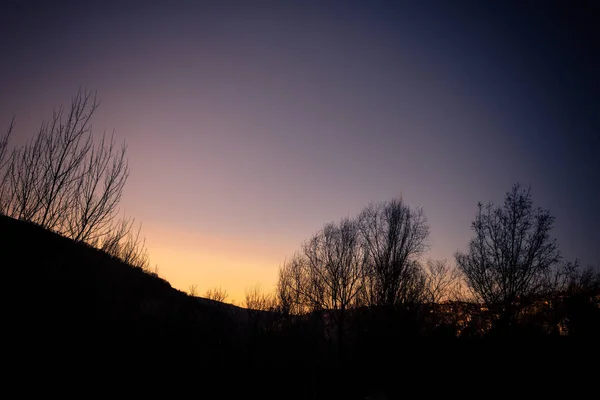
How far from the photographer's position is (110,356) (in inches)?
130

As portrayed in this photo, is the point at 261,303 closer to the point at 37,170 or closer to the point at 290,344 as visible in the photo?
the point at 290,344

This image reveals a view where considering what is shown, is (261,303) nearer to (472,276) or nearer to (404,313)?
(404,313)

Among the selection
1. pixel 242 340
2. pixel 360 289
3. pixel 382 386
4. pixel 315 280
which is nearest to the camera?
pixel 242 340

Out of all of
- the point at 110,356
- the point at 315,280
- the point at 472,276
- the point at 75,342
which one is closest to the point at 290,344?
the point at 110,356

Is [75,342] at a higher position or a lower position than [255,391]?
higher

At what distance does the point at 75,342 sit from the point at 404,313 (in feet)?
30.4

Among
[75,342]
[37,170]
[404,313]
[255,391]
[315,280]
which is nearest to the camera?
[75,342]

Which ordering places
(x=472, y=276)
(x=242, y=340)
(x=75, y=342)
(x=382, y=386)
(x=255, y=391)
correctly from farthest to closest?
(x=472, y=276), (x=382, y=386), (x=242, y=340), (x=255, y=391), (x=75, y=342)

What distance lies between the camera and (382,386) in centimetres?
657

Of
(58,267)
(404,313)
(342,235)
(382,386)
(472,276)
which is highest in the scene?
(342,235)

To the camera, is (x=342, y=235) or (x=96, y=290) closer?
(x=96, y=290)

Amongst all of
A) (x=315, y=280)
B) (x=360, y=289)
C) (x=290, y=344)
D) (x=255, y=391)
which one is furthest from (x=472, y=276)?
(x=255, y=391)

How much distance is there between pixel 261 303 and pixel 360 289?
1381 centimetres

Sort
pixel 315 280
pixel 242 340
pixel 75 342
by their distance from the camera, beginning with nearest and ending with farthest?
pixel 75 342
pixel 242 340
pixel 315 280
